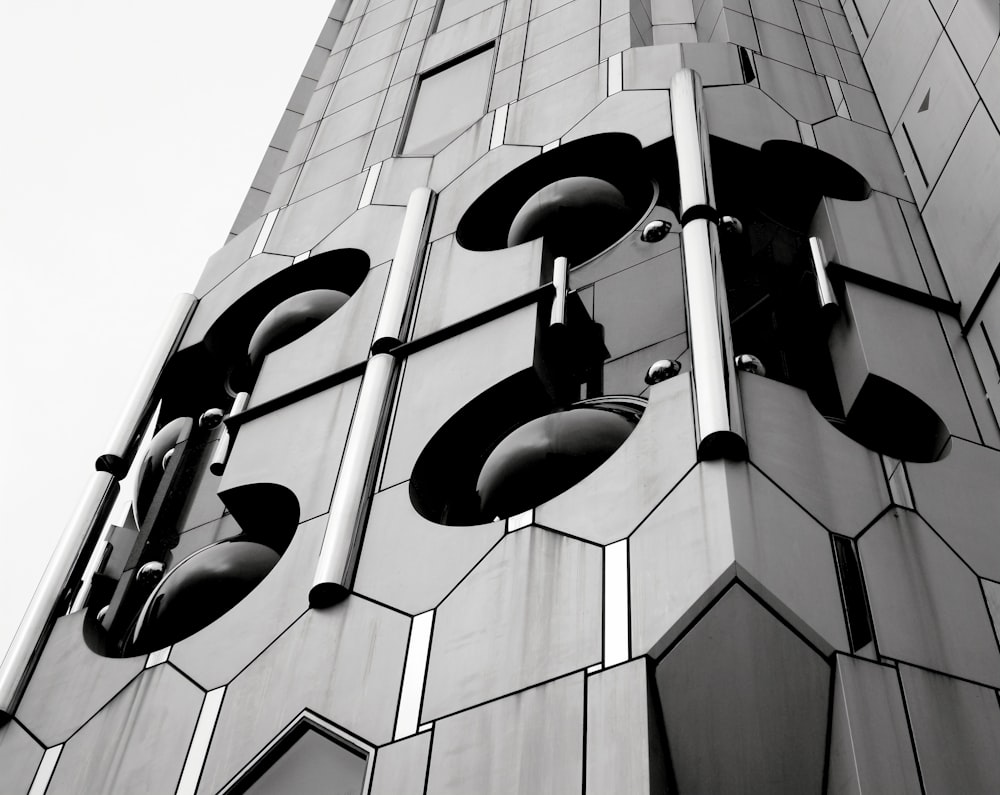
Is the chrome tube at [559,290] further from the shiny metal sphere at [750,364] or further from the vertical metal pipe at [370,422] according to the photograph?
the shiny metal sphere at [750,364]

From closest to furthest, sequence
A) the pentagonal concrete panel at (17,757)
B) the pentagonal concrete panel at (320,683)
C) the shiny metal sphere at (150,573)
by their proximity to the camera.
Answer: the pentagonal concrete panel at (320,683) → the pentagonal concrete panel at (17,757) → the shiny metal sphere at (150,573)

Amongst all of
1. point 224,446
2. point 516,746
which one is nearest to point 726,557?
point 516,746

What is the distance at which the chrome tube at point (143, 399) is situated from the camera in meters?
14.3

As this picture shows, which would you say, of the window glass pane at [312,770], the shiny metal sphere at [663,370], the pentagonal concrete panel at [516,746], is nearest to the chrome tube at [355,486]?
the window glass pane at [312,770]

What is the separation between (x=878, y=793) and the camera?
735 cm

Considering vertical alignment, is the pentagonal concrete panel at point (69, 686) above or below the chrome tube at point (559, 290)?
below

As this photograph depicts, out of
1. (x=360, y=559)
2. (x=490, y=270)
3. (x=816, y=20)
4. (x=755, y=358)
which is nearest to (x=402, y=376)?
(x=490, y=270)

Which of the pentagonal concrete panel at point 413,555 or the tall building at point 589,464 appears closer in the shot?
the tall building at point 589,464

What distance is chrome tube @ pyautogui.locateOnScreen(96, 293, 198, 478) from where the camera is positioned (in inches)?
563

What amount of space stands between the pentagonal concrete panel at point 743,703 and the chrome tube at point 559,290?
13.9 ft

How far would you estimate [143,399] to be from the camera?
602 inches

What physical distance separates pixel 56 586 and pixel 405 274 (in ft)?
15.5

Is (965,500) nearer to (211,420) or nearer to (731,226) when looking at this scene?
(731,226)

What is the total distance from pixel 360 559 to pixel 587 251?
16.1ft
